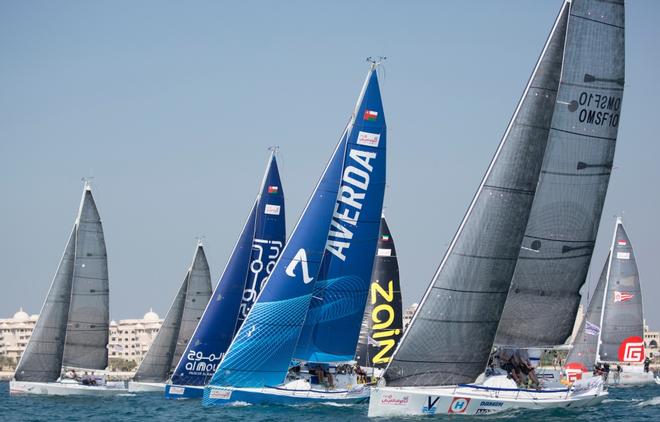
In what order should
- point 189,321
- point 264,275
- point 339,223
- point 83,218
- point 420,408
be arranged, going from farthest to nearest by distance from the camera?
point 189,321 < point 83,218 < point 264,275 < point 339,223 < point 420,408

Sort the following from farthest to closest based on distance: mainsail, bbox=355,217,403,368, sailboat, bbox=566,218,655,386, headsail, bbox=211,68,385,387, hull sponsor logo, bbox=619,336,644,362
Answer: hull sponsor logo, bbox=619,336,644,362
sailboat, bbox=566,218,655,386
mainsail, bbox=355,217,403,368
headsail, bbox=211,68,385,387

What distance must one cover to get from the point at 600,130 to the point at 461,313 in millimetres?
6179

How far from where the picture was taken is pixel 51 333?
173 ft

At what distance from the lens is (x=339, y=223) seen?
39.0 m

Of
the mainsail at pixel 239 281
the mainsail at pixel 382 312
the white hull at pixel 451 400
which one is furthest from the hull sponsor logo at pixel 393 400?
the mainsail at pixel 382 312

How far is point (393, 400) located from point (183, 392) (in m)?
16.4

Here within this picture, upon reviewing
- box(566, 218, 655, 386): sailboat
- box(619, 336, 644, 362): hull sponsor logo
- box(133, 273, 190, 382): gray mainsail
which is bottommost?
box(133, 273, 190, 382): gray mainsail

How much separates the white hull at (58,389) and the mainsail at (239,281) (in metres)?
8.51

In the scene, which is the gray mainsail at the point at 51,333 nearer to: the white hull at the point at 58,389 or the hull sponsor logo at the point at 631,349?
the white hull at the point at 58,389

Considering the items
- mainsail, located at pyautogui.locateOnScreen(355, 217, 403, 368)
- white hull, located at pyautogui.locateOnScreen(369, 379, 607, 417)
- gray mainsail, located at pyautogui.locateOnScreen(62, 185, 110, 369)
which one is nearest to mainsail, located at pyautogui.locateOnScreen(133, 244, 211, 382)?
gray mainsail, located at pyautogui.locateOnScreen(62, 185, 110, 369)

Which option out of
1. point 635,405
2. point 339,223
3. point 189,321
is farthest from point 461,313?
point 189,321

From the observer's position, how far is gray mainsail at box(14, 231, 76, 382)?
52.4 metres

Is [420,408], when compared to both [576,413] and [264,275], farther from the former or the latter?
[264,275]

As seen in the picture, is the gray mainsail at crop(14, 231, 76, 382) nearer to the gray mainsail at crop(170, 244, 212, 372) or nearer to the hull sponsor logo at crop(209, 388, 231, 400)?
the gray mainsail at crop(170, 244, 212, 372)
